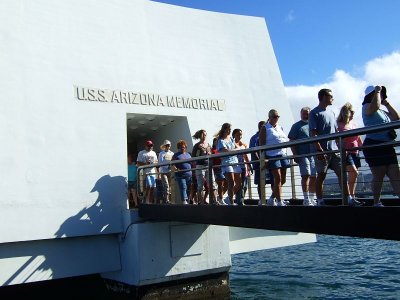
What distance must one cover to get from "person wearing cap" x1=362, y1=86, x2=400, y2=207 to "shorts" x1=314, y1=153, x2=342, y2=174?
0.55m

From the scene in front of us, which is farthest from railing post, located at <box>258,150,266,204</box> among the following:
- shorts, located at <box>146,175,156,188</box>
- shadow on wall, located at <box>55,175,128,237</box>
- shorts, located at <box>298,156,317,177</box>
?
shadow on wall, located at <box>55,175,128,237</box>

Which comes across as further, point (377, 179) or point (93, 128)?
point (93, 128)

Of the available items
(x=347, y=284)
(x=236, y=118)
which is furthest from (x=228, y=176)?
(x=347, y=284)

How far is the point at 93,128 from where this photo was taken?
33.9 ft

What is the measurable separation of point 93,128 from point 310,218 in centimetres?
586

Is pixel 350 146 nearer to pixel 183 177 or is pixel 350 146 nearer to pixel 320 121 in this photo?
pixel 320 121

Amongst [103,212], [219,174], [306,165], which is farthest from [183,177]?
[306,165]

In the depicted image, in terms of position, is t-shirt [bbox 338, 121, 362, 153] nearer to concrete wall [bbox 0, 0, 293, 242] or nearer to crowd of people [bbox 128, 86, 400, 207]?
crowd of people [bbox 128, 86, 400, 207]

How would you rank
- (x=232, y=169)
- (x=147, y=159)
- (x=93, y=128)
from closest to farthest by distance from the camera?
(x=232, y=169)
(x=93, y=128)
(x=147, y=159)

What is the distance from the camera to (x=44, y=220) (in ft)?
31.1

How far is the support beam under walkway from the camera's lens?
529cm

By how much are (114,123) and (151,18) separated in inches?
125

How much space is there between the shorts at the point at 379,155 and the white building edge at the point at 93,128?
17.8 feet

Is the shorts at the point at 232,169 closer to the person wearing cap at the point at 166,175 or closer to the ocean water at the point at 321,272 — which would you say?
the person wearing cap at the point at 166,175
